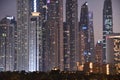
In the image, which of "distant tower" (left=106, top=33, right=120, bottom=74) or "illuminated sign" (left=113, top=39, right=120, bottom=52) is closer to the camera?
"distant tower" (left=106, top=33, right=120, bottom=74)

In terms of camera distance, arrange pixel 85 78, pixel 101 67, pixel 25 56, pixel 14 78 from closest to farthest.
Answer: pixel 14 78 → pixel 85 78 → pixel 101 67 → pixel 25 56

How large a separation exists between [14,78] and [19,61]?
59509 mm

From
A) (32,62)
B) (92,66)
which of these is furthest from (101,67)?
(32,62)

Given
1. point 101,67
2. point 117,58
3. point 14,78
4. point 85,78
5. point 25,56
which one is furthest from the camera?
point 25,56

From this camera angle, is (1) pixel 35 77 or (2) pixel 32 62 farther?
(2) pixel 32 62

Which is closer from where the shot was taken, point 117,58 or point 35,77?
point 35,77

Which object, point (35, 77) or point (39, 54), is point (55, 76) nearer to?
point (35, 77)

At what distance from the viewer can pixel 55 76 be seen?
85.9 meters

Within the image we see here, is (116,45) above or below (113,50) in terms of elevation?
above

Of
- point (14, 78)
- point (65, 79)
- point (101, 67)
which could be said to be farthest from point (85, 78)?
point (101, 67)

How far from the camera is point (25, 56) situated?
141375mm

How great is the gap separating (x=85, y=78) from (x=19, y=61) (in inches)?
2117

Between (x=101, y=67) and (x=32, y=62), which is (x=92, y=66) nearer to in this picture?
(x=101, y=67)

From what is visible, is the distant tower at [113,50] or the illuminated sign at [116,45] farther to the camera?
the illuminated sign at [116,45]
